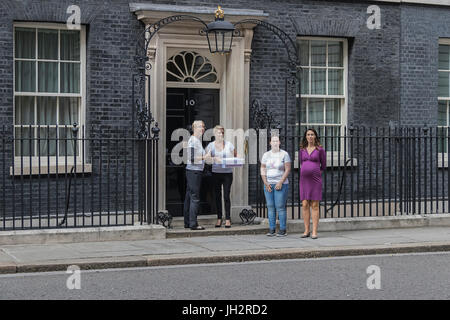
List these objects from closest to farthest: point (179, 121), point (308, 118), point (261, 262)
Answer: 1. point (261, 262)
2. point (179, 121)
3. point (308, 118)

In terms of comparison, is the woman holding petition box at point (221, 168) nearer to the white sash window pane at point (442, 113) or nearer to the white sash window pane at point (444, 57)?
the white sash window pane at point (442, 113)

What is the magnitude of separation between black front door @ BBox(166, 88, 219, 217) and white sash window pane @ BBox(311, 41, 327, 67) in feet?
7.15

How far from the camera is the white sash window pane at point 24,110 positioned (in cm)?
1369

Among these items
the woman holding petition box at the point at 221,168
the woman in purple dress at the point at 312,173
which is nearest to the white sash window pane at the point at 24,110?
the woman holding petition box at the point at 221,168

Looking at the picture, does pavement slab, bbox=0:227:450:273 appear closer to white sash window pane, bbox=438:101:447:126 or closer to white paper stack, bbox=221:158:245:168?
white paper stack, bbox=221:158:245:168

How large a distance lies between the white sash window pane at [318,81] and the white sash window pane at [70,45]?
450 centimetres

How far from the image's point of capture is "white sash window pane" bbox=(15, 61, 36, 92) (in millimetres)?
13672

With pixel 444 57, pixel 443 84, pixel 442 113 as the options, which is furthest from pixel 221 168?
pixel 444 57

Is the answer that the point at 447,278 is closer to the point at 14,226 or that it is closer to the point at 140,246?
the point at 140,246

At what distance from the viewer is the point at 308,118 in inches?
625

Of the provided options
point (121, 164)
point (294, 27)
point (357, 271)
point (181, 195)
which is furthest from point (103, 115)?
point (357, 271)

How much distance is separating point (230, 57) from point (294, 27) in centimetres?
145

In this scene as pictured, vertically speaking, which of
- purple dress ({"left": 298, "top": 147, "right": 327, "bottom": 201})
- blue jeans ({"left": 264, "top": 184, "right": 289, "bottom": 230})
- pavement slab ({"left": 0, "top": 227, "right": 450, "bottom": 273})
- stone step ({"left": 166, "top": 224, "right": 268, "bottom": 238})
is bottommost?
pavement slab ({"left": 0, "top": 227, "right": 450, "bottom": 273})

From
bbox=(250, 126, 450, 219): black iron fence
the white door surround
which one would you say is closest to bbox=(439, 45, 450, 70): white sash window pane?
bbox=(250, 126, 450, 219): black iron fence
